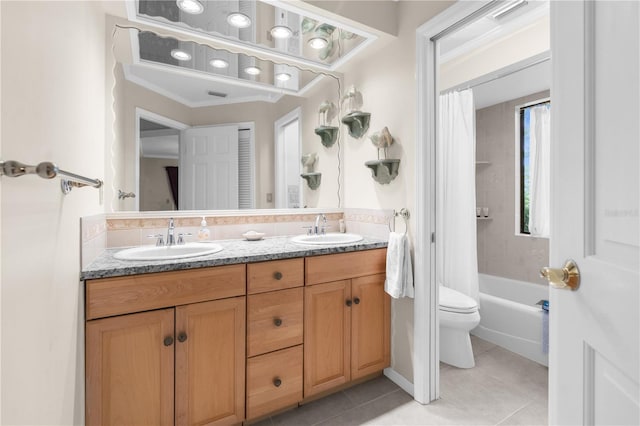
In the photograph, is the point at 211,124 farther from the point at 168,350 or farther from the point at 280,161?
the point at 168,350

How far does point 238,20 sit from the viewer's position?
1.93 m

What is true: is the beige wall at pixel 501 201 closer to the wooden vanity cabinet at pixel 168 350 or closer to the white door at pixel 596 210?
the white door at pixel 596 210

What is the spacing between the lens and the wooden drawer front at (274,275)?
4.91 feet

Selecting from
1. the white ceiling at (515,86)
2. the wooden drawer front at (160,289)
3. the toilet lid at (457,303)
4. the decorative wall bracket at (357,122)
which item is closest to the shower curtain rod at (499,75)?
the white ceiling at (515,86)

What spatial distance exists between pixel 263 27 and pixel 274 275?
1.64 m

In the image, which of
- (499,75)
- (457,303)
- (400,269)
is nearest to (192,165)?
(400,269)

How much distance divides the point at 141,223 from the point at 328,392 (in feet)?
4.93

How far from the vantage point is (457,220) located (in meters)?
A: 2.55

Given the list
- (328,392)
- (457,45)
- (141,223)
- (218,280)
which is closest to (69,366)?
(218,280)

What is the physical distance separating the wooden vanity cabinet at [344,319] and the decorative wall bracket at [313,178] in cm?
79

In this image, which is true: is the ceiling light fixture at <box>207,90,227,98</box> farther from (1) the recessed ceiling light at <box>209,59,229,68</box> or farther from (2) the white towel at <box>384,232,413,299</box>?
(2) the white towel at <box>384,232,413,299</box>

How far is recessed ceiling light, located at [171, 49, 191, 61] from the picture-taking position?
1888 mm

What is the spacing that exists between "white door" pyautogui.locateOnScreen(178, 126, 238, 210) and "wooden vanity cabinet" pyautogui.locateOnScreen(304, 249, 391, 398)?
2.63 feet

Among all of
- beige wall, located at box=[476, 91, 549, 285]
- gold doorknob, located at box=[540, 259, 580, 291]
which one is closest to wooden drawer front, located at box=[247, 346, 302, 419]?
gold doorknob, located at box=[540, 259, 580, 291]
